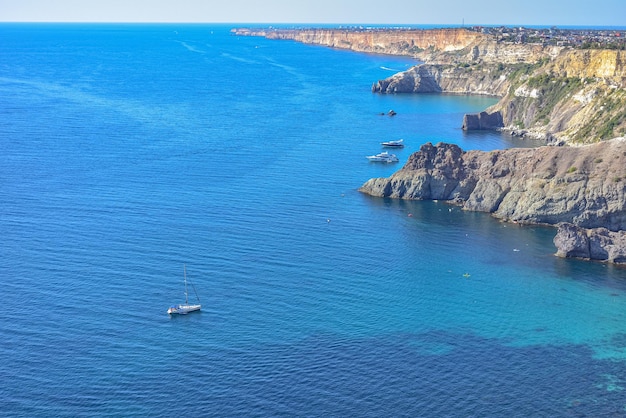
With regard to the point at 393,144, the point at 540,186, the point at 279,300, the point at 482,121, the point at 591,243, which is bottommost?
the point at 279,300

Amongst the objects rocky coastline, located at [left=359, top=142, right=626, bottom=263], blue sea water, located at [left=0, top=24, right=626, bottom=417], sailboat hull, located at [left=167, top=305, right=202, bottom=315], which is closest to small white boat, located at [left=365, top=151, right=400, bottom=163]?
blue sea water, located at [left=0, top=24, right=626, bottom=417]

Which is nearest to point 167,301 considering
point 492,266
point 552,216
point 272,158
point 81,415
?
point 81,415

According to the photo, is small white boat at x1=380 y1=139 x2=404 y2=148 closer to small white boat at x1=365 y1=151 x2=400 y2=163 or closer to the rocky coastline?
small white boat at x1=365 y1=151 x2=400 y2=163

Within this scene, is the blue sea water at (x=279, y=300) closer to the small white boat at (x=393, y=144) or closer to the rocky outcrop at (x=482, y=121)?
the small white boat at (x=393, y=144)

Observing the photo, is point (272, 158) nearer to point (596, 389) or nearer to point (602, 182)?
point (602, 182)

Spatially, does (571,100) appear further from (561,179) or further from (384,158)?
(561,179)

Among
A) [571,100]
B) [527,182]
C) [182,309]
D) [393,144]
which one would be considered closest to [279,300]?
[182,309]

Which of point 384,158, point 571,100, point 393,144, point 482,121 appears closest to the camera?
point 384,158
